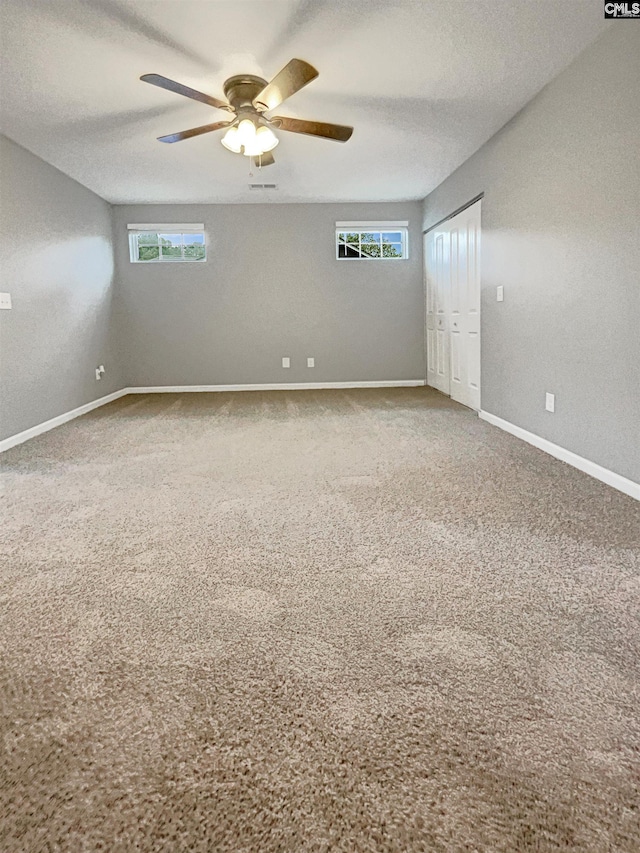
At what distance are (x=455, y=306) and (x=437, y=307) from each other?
0.75 metres

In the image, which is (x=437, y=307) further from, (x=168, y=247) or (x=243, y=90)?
(x=243, y=90)

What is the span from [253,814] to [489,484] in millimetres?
2258

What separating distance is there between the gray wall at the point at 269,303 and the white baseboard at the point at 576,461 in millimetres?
3051

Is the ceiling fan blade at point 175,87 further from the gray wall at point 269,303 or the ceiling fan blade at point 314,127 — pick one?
the gray wall at point 269,303

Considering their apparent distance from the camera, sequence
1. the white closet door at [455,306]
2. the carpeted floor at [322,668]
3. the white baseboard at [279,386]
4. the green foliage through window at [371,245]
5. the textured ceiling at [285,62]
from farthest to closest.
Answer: the white baseboard at [279,386] → the green foliage through window at [371,245] → the white closet door at [455,306] → the textured ceiling at [285,62] → the carpeted floor at [322,668]

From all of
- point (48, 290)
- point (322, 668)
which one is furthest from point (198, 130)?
point (322, 668)

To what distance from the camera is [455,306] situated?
600 cm

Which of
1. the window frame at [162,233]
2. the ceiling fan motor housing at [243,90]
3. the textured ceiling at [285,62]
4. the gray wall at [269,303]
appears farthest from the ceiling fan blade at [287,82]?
the window frame at [162,233]

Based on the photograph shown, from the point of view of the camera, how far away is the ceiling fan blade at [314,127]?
3525mm

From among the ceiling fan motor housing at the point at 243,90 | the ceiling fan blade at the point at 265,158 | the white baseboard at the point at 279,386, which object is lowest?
the white baseboard at the point at 279,386

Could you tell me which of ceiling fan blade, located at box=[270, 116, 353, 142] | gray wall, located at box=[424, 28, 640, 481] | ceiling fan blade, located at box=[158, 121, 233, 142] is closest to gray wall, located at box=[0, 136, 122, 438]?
ceiling fan blade, located at box=[158, 121, 233, 142]

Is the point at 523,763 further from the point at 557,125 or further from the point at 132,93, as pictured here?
the point at 132,93

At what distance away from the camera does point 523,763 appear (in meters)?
1.08

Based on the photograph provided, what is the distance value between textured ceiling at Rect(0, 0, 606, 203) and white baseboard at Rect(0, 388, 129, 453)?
2.29 metres
